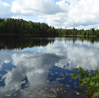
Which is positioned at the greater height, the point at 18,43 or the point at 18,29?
the point at 18,29

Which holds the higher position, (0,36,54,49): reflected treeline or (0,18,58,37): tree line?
(0,18,58,37): tree line

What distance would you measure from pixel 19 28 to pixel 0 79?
463 ft

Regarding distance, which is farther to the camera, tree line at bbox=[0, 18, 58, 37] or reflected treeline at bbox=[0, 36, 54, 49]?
tree line at bbox=[0, 18, 58, 37]

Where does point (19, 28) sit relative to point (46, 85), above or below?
above

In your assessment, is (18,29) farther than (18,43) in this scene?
Yes

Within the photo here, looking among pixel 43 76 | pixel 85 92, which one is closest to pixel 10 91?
pixel 43 76

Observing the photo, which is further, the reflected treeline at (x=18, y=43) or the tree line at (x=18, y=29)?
the tree line at (x=18, y=29)

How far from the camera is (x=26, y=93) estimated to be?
27.2ft

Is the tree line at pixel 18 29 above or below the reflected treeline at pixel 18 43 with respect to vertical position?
above

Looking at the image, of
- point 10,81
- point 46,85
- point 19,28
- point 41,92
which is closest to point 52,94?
point 41,92

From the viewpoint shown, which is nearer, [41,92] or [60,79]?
[41,92]

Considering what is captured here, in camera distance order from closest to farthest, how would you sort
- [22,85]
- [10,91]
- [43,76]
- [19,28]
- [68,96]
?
1. [68,96]
2. [10,91]
3. [22,85]
4. [43,76]
5. [19,28]

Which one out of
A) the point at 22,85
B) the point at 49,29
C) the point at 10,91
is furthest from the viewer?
the point at 49,29

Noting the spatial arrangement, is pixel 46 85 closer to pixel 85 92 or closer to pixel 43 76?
pixel 43 76
